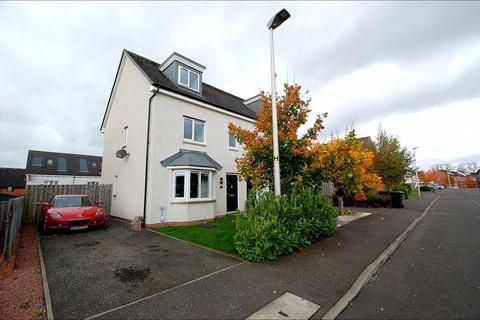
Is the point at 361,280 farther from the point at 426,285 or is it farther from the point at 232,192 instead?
the point at 232,192

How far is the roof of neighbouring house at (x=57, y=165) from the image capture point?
3241 centimetres

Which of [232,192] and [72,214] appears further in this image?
[232,192]

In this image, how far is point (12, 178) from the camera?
37.0 m

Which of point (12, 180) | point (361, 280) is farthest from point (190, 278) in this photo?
point (12, 180)

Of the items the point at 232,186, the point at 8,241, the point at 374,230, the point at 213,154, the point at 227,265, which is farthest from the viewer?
the point at 232,186

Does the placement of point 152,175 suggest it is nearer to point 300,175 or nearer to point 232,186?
point 232,186

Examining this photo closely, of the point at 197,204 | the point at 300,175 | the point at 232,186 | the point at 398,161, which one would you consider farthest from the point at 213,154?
the point at 398,161

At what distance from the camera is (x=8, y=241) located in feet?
19.6

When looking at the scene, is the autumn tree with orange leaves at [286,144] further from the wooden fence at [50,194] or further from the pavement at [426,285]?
the wooden fence at [50,194]

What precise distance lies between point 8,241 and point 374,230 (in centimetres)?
1217

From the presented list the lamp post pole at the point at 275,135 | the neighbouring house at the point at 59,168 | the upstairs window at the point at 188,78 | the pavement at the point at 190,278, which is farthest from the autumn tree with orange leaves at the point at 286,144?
the neighbouring house at the point at 59,168

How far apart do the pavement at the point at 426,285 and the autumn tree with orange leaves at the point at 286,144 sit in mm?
3795

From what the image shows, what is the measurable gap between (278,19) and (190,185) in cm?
803

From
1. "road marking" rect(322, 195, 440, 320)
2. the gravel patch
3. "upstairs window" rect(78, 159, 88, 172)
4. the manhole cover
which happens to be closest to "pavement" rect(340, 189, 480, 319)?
"road marking" rect(322, 195, 440, 320)
